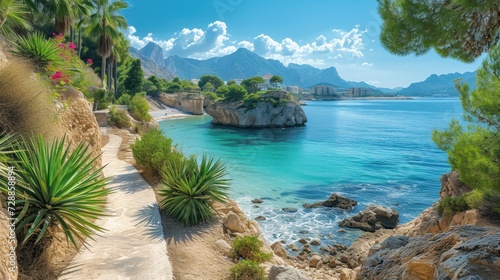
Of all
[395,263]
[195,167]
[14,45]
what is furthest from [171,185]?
[14,45]

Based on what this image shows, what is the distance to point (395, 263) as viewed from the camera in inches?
192

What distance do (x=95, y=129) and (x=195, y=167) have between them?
11.8ft

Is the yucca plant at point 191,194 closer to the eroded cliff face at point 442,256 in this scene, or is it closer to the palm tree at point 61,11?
the eroded cliff face at point 442,256

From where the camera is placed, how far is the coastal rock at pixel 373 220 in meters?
15.6

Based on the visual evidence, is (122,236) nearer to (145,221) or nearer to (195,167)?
(145,221)

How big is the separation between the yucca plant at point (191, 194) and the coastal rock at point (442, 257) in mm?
3956

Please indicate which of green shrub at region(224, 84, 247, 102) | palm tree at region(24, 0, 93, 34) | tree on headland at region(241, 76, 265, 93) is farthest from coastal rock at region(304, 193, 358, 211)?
tree on headland at region(241, 76, 265, 93)

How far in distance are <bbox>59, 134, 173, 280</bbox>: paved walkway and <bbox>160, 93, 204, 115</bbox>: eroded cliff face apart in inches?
3023

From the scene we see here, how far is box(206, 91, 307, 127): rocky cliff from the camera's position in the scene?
65250 mm

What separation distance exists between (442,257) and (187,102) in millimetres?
83411

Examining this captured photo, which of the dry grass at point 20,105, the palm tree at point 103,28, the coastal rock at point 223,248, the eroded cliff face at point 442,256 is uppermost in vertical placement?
the palm tree at point 103,28

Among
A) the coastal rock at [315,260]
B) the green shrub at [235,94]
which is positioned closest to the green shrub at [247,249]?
the coastal rock at [315,260]

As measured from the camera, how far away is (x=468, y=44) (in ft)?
19.4

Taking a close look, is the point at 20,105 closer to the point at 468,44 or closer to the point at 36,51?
the point at 36,51
